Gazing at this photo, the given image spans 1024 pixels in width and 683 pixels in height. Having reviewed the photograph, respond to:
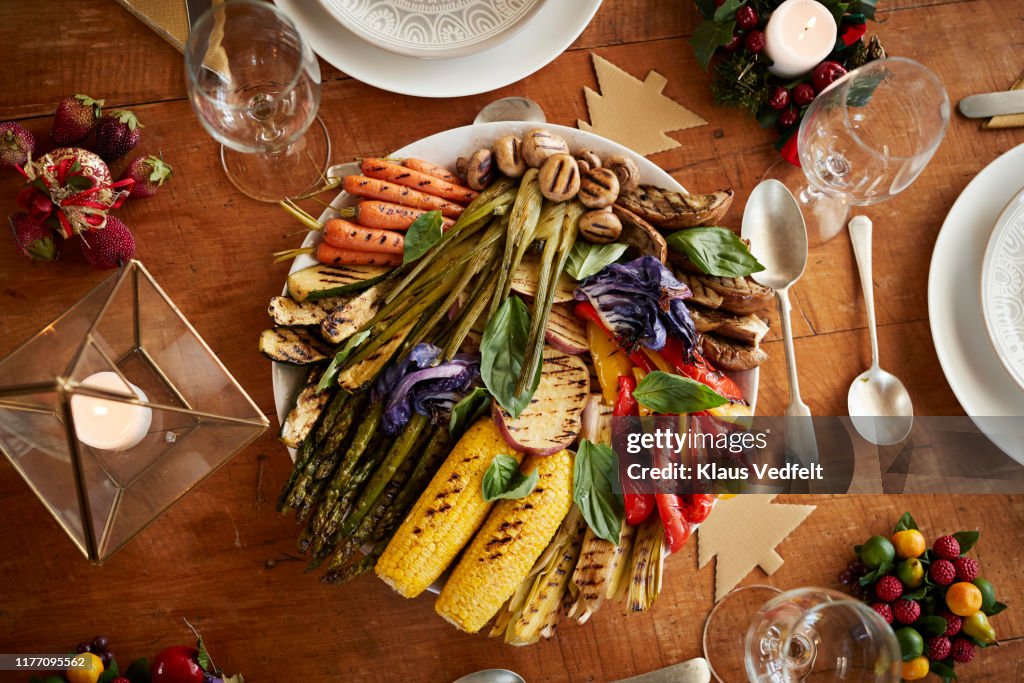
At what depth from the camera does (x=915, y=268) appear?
2.00m

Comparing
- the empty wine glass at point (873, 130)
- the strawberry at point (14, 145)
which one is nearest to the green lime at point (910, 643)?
the empty wine glass at point (873, 130)

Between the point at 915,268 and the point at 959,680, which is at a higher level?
the point at 915,268

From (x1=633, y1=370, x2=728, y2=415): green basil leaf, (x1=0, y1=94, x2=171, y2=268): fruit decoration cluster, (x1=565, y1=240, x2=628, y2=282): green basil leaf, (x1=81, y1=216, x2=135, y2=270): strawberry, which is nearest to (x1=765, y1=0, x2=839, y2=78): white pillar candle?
(x1=565, y1=240, x2=628, y2=282): green basil leaf

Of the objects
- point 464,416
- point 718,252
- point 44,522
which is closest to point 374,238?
point 464,416

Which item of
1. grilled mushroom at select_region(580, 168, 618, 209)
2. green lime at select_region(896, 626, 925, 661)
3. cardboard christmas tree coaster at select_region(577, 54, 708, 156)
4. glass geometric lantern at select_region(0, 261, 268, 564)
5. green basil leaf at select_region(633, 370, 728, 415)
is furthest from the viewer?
cardboard christmas tree coaster at select_region(577, 54, 708, 156)

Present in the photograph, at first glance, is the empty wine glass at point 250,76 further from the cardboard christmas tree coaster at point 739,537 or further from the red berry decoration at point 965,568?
the red berry decoration at point 965,568

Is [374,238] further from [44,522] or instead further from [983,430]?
[983,430]

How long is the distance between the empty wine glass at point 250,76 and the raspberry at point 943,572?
1.88 meters

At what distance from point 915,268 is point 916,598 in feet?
2.84

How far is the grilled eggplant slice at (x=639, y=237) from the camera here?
171 cm

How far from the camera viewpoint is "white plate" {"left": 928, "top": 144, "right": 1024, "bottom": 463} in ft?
6.17

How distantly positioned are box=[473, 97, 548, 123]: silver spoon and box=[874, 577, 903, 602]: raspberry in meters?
1.47

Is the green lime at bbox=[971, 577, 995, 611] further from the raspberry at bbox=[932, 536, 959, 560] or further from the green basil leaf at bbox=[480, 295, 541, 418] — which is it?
the green basil leaf at bbox=[480, 295, 541, 418]

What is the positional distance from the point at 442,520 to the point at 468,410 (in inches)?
10.3
